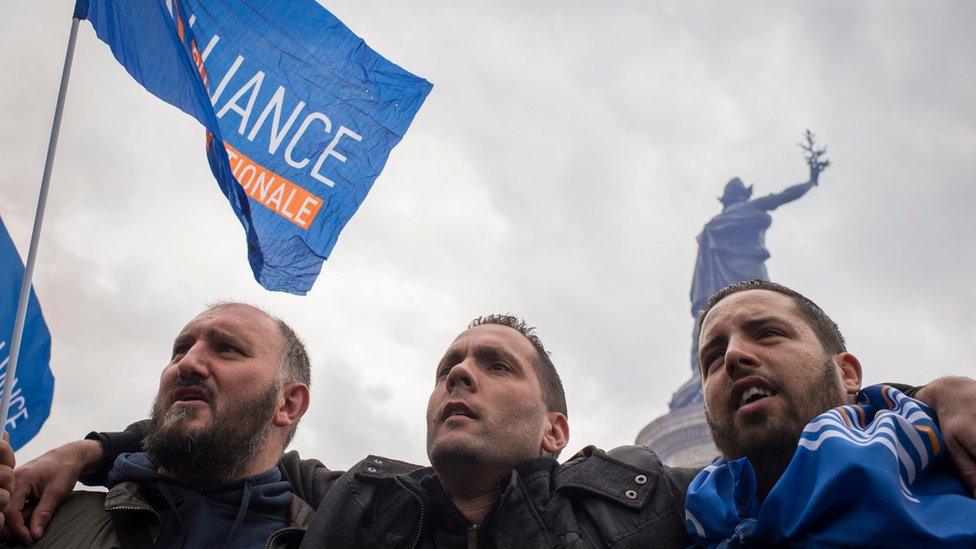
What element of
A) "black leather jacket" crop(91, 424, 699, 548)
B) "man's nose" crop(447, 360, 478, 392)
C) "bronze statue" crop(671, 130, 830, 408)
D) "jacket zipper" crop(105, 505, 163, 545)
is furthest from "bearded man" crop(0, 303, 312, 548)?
"bronze statue" crop(671, 130, 830, 408)

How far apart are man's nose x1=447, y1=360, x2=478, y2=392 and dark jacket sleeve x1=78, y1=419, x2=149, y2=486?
5.05 feet

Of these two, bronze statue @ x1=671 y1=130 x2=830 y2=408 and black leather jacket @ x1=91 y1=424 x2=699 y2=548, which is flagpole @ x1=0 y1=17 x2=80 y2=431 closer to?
black leather jacket @ x1=91 y1=424 x2=699 y2=548

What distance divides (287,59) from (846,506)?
4.48m

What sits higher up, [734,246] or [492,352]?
[734,246]

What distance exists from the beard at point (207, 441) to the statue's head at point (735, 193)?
107ft

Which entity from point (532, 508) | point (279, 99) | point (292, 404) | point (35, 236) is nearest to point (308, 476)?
point (292, 404)

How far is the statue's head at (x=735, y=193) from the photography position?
3381cm

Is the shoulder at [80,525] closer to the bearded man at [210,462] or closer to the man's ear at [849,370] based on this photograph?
the bearded man at [210,462]

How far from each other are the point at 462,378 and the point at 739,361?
4.07 feet

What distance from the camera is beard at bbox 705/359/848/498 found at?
2.88 metres

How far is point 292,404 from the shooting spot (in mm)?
3969

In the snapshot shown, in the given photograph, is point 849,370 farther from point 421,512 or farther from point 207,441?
point 207,441

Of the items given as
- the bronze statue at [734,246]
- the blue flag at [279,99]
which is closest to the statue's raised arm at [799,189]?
the bronze statue at [734,246]

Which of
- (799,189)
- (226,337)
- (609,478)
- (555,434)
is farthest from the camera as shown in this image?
(799,189)
